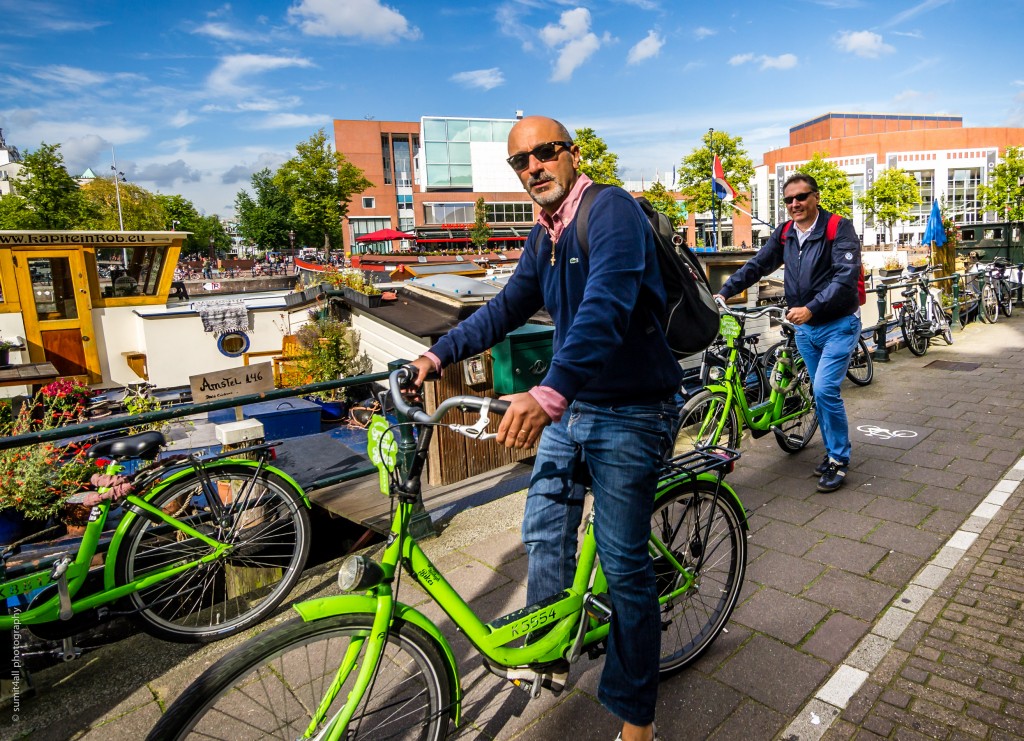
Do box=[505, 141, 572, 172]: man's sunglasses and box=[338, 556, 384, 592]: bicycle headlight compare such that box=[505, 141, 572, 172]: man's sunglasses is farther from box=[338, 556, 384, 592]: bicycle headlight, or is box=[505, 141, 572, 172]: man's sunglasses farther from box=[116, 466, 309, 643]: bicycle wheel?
box=[116, 466, 309, 643]: bicycle wheel

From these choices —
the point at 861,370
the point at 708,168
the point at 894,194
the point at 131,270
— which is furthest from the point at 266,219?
the point at 861,370

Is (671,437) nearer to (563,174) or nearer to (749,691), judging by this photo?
(563,174)

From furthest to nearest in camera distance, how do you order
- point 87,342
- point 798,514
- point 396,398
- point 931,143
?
Answer: point 931,143 < point 87,342 < point 798,514 < point 396,398

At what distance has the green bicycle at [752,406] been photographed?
5266 mm

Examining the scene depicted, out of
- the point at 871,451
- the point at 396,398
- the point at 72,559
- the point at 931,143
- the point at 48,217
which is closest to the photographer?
the point at 396,398

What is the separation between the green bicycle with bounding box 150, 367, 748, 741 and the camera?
1675mm

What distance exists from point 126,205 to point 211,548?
2422 inches

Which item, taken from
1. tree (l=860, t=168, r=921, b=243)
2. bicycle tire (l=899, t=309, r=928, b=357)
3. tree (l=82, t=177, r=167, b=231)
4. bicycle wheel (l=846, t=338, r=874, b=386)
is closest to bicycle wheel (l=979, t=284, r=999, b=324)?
bicycle tire (l=899, t=309, r=928, b=357)

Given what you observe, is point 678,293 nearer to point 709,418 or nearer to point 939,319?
point 709,418

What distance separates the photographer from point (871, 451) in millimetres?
5695

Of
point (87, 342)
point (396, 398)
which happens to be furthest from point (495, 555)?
point (87, 342)

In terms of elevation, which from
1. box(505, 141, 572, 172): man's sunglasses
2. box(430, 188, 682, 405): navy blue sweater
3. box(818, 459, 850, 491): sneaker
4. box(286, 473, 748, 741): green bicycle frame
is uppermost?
box(505, 141, 572, 172): man's sunglasses

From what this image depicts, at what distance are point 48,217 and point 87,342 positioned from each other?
99.9ft

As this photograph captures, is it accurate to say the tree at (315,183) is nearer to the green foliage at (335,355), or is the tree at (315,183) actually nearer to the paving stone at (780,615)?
the green foliage at (335,355)
